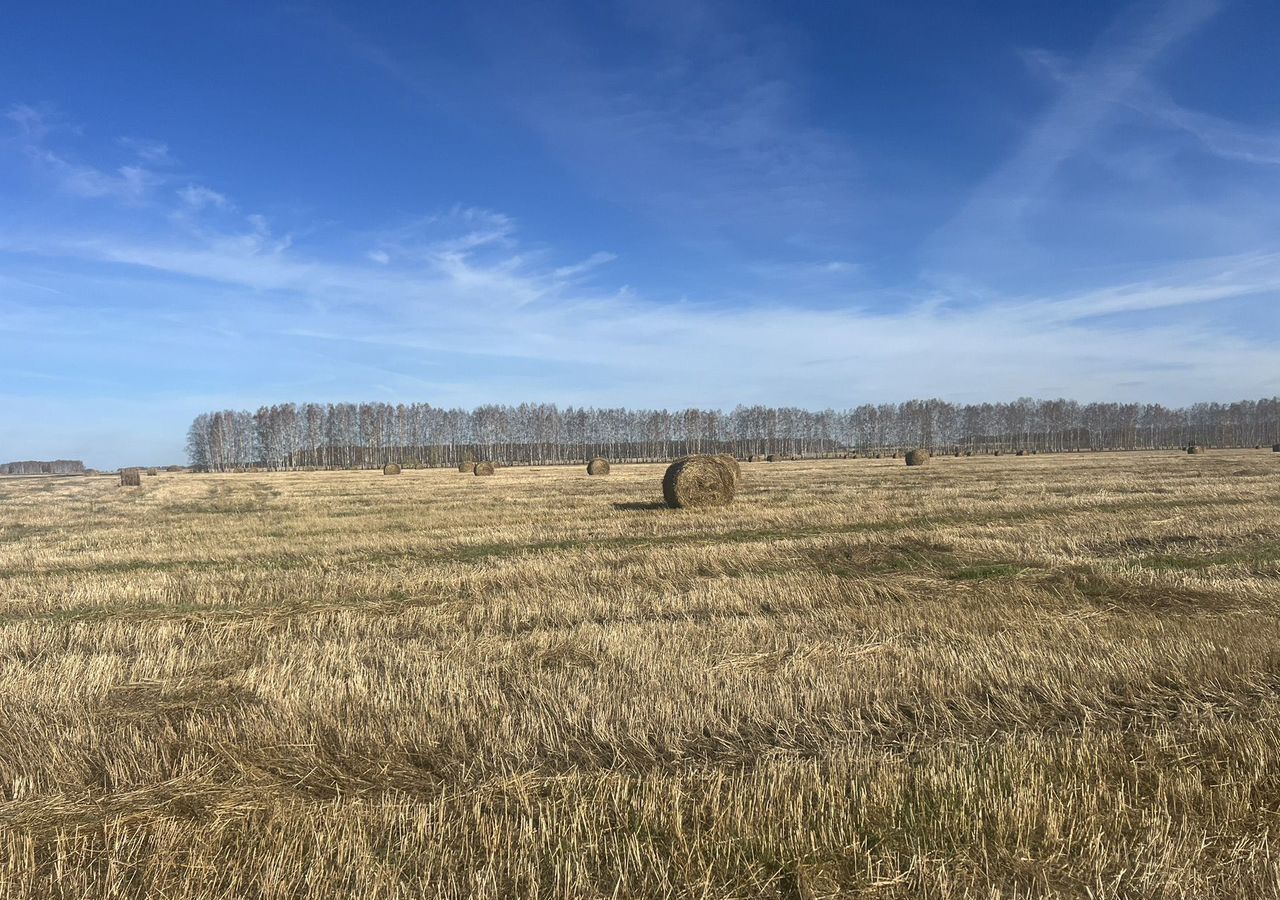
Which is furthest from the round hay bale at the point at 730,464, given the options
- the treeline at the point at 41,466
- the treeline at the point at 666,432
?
the treeline at the point at 41,466

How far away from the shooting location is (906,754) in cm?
479

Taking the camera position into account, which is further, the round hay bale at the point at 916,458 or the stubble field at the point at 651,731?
the round hay bale at the point at 916,458

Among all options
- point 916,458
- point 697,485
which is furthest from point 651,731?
point 916,458

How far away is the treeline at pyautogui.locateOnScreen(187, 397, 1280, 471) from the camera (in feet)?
521

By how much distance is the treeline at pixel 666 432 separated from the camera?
159m

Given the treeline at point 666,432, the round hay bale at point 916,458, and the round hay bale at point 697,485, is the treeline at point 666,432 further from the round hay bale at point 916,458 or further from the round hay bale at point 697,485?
the round hay bale at point 697,485

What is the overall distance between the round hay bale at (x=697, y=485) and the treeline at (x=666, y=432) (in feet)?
405

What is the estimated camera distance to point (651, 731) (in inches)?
213

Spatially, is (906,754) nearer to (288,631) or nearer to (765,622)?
(765,622)

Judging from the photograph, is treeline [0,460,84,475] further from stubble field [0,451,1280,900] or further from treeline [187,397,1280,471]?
stubble field [0,451,1280,900]

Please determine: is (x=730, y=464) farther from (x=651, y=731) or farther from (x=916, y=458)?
(x=916, y=458)

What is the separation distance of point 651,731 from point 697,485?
19173mm

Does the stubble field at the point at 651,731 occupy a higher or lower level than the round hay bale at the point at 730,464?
lower

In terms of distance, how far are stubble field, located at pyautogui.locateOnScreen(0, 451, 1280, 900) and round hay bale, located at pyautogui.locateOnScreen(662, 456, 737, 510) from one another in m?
11.7
